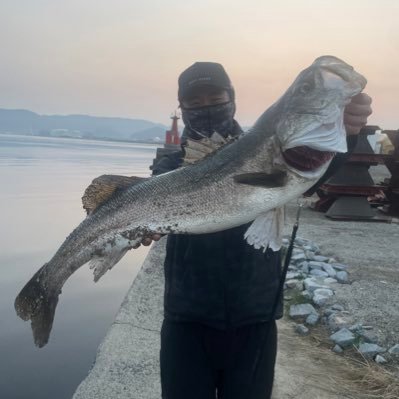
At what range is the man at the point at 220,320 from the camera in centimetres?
Answer: 304

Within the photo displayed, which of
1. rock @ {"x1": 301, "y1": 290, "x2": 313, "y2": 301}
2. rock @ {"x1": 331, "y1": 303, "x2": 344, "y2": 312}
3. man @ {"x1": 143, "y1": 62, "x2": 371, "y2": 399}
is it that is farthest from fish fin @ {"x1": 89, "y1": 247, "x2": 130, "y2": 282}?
rock @ {"x1": 301, "y1": 290, "x2": 313, "y2": 301}

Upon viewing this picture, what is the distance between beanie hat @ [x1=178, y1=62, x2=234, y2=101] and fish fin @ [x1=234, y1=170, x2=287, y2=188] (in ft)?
3.19

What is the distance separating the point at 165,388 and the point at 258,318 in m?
0.78

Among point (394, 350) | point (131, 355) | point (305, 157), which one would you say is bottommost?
point (131, 355)

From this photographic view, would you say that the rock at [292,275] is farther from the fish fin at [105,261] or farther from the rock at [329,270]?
the fish fin at [105,261]

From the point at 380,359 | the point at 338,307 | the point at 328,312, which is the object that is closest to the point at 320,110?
the point at 380,359

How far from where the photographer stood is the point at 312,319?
579 cm

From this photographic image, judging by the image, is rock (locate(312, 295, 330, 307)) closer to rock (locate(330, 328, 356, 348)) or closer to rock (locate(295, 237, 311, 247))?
rock (locate(330, 328, 356, 348))

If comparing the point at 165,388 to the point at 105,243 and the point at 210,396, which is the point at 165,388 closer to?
the point at 210,396

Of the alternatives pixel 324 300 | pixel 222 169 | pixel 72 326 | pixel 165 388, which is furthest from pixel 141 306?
pixel 222 169

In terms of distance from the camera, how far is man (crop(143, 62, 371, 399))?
9.97 ft

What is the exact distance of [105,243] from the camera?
3240 millimetres

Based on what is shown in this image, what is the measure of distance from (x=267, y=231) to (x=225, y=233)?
0.36 m

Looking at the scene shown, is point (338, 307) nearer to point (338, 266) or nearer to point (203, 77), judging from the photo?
point (338, 266)
